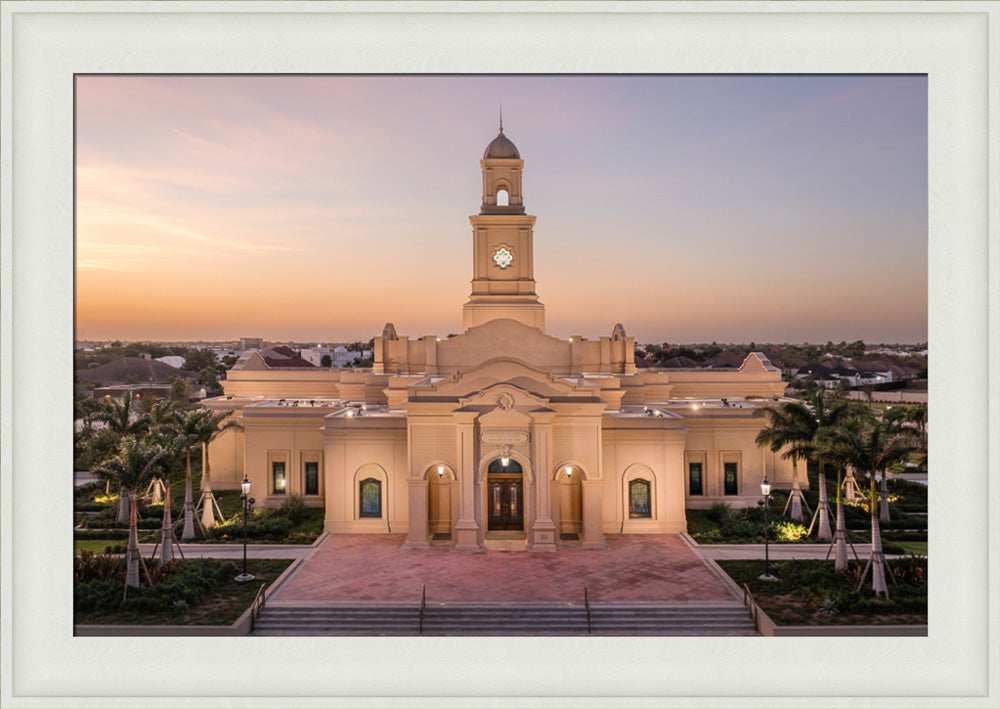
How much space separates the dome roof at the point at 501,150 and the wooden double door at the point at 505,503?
1916 centimetres

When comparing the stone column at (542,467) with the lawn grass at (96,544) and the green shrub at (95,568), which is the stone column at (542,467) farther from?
the lawn grass at (96,544)

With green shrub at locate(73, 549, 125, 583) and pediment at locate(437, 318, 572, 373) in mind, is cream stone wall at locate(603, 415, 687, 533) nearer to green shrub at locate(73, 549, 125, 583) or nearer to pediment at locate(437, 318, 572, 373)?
pediment at locate(437, 318, 572, 373)

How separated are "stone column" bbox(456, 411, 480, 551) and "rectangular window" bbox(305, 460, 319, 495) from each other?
10296mm

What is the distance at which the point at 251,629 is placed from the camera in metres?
17.8

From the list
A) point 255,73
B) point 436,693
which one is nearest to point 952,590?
point 436,693

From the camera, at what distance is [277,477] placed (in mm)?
30797

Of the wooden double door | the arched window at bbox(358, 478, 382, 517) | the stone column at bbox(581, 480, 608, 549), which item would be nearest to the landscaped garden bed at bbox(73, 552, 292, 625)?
the arched window at bbox(358, 478, 382, 517)

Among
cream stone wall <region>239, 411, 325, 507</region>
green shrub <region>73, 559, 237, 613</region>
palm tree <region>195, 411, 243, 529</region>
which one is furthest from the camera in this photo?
cream stone wall <region>239, 411, 325, 507</region>

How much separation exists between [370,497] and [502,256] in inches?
613

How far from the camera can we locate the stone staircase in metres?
17.9

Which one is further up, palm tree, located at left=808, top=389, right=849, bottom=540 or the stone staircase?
palm tree, located at left=808, top=389, right=849, bottom=540

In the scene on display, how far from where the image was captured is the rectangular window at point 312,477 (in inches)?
1218

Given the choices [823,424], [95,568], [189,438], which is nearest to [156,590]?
[95,568]

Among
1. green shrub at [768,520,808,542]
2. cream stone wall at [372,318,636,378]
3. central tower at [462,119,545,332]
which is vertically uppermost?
central tower at [462,119,545,332]
